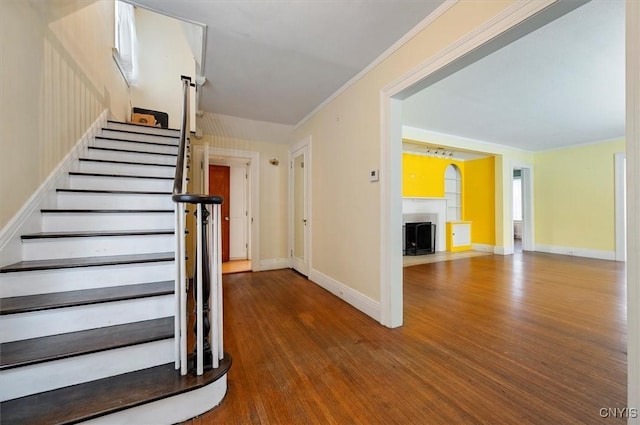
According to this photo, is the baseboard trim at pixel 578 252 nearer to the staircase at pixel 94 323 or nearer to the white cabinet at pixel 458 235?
the white cabinet at pixel 458 235

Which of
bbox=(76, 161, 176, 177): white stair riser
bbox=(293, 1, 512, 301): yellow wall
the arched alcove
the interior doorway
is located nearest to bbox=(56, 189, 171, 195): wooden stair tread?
bbox=(76, 161, 176, 177): white stair riser

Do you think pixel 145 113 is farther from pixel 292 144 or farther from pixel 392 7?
pixel 392 7

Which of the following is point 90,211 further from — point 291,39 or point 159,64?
point 159,64

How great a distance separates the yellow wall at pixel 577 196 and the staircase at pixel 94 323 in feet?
25.5

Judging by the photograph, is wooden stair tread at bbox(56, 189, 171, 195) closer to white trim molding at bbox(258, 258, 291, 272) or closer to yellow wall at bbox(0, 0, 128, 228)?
yellow wall at bbox(0, 0, 128, 228)

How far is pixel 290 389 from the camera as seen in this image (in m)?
1.53

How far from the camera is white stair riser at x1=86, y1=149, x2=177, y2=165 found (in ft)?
8.87

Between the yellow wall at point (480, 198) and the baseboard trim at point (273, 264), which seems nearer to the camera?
the baseboard trim at point (273, 264)

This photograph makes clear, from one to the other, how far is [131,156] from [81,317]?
2.04 m

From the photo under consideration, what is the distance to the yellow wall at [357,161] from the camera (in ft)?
6.07

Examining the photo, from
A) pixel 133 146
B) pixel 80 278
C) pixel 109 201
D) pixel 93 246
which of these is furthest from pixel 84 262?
pixel 133 146

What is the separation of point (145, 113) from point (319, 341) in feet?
15.6

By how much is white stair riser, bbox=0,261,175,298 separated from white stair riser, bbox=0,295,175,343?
9.8 inches

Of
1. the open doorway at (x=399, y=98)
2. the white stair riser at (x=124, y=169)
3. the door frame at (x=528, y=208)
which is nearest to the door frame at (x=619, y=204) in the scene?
the door frame at (x=528, y=208)
